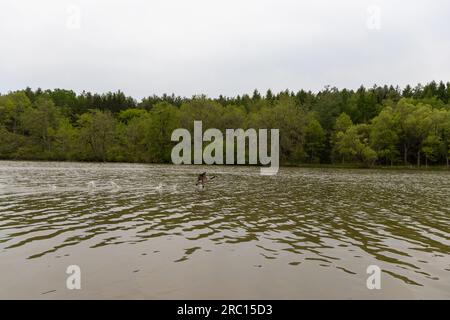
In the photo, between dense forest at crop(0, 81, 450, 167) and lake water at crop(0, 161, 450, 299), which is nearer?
lake water at crop(0, 161, 450, 299)

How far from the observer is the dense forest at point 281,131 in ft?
339

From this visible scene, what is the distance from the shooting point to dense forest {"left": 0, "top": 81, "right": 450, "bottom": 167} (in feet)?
339

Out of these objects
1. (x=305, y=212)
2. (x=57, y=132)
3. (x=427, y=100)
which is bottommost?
(x=305, y=212)

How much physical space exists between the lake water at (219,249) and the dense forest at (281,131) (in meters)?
84.4

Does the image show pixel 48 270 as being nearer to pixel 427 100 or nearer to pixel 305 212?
→ pixel 305 212

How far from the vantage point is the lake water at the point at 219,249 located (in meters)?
9.84

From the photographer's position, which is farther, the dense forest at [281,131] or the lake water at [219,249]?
the dense forest at [281,131]

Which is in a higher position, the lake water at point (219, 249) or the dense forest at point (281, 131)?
the dense forest at point (281, 131)

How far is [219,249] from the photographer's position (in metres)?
13.6

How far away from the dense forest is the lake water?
84.4 meters

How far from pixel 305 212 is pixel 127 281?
1413cm

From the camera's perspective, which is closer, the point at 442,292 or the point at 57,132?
the point at 442,292

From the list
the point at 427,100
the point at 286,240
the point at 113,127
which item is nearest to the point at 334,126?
the point at 427,100

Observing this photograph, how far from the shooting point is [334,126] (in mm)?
115312
